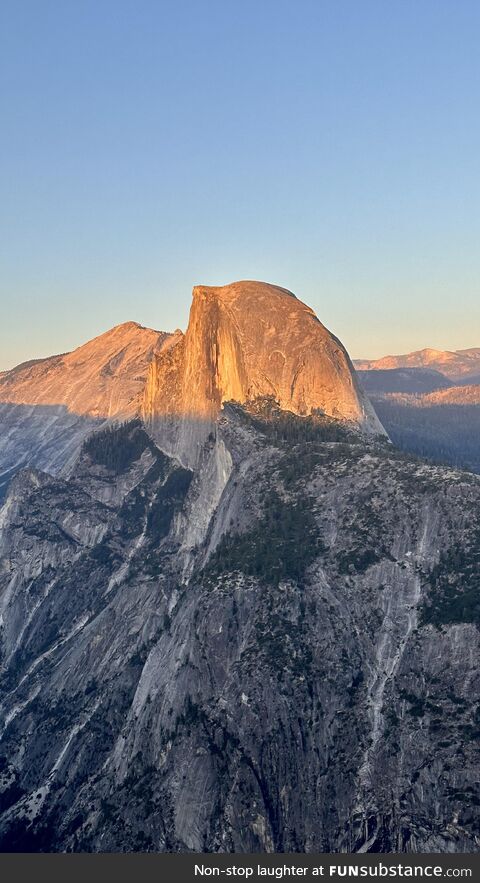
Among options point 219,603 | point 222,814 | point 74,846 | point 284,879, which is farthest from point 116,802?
point 284,879

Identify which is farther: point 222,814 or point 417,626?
point 417,626

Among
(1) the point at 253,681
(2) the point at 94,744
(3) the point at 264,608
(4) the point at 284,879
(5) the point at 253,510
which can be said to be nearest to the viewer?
(4) the point at 284,879

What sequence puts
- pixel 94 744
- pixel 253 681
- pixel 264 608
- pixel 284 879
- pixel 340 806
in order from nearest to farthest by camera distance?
pixel 284 879
pixel 340 806
pixel 253 681
pixel 264 608
pixel 94 744

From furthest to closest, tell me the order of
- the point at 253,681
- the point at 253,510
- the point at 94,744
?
the point at 253,510, the point at 94,744, the point at 253,681

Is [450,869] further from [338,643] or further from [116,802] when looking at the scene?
[116,802]

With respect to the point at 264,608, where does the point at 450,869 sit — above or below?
below

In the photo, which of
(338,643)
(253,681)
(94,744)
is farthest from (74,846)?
(338,643)

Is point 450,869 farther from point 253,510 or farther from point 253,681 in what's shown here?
point 253,510

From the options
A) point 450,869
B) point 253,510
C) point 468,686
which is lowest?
point 450,869

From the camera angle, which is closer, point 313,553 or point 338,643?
point 338,643
